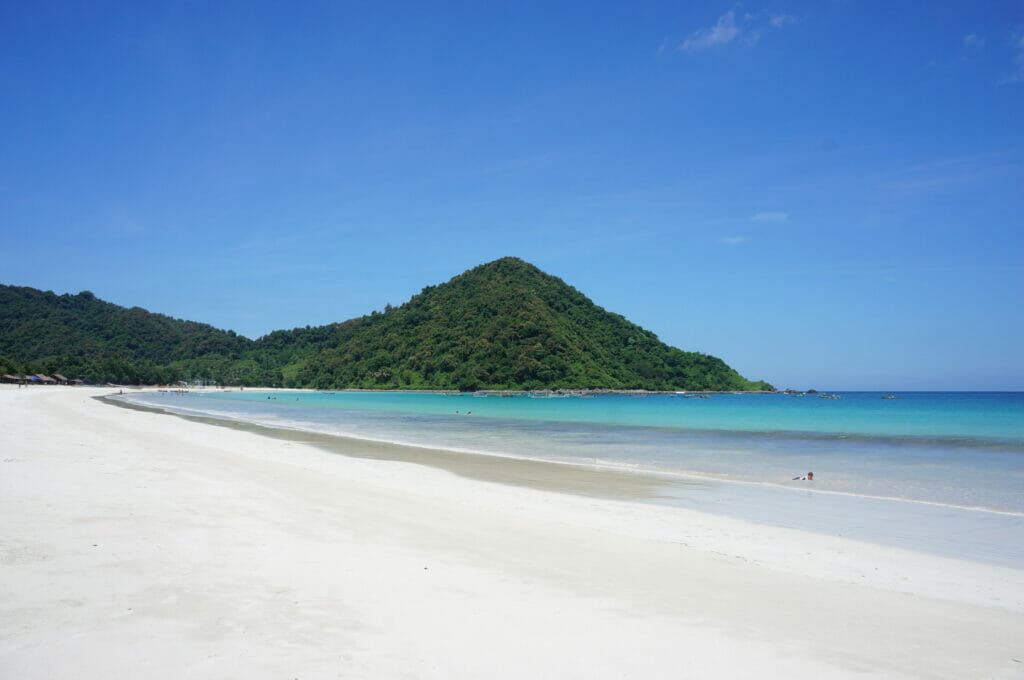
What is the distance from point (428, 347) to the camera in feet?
452

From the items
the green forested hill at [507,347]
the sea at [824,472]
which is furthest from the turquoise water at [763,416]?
the green forested hill at [507,347]

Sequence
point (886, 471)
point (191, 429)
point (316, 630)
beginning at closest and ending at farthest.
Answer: point (316, 630) → point (886, 471) → point (191, 429)

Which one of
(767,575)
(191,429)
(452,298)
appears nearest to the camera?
(767,575)

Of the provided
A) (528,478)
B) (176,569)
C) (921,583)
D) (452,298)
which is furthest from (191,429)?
(452,298)

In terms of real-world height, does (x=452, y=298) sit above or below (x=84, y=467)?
above

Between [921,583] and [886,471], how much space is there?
12.7 m

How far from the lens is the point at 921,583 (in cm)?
655

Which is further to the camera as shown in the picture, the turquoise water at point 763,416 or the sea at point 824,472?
the turquoise water at point 763,416

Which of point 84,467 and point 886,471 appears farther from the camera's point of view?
point 886,471

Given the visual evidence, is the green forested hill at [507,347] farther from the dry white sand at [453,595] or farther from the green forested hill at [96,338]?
the dry white sand at [453,595]

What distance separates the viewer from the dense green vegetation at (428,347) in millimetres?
125688

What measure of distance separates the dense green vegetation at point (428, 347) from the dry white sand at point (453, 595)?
113262 mm

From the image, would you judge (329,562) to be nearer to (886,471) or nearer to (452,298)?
(886,471)

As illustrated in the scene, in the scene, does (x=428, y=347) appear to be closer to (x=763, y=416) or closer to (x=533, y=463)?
(x=763, y=416)
